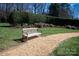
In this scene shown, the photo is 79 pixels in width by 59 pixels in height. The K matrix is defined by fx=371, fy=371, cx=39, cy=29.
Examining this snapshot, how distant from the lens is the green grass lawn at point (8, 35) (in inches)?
148

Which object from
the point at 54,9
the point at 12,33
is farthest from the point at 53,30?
the point at 12,33

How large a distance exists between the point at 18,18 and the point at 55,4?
1.33ft

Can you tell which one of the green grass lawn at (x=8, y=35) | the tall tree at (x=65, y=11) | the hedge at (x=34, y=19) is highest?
the tall tree at (x=65, y=11)

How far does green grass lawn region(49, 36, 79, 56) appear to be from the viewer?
12.2 feet

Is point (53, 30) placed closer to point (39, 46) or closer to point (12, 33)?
point (39, 46)

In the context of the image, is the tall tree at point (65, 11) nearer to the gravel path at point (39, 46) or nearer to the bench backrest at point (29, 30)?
the gravel path at point (39, 46)

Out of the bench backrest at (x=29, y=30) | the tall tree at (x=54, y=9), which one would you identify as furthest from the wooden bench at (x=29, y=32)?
the tall tree at (x=54, y=9)

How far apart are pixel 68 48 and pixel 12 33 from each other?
0.59m

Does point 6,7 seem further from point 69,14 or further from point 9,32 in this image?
point 69,14

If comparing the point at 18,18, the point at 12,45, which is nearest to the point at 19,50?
the point at 12,45

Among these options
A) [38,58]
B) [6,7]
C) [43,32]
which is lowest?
[38,58]

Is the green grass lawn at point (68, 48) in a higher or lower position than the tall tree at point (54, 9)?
lower

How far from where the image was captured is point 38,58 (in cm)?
371

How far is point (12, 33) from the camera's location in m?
3.79
